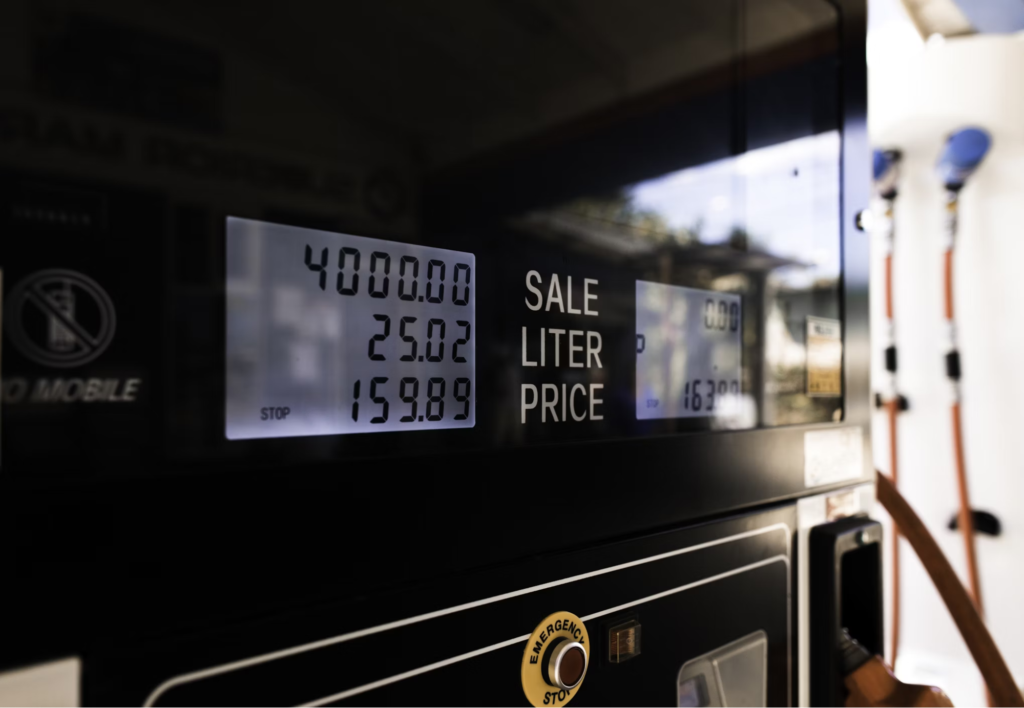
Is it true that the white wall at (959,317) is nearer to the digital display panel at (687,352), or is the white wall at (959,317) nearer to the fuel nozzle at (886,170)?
the fuel nozzle at (886,170)

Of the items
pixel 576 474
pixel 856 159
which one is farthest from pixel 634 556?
pixel 856 159

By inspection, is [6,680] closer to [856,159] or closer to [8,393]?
[8,393]

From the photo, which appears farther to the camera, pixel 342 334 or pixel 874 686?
pixel 874 686

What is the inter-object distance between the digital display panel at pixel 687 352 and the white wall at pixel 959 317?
59.8 inches

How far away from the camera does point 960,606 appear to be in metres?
0.91

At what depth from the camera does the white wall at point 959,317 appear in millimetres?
1899

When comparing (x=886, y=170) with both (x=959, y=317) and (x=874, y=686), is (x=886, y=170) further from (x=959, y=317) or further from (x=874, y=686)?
(x=874, y=686)

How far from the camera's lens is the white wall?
190cm

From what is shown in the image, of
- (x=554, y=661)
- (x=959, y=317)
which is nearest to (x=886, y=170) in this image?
(x=959, y=317)

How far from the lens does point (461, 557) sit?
48 centimetres

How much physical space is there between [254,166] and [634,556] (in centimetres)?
42

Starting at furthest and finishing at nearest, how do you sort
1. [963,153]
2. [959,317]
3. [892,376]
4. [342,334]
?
[892,376] → [959,317] → [963,153] → [342,334]

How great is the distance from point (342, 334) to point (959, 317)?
2.12 m

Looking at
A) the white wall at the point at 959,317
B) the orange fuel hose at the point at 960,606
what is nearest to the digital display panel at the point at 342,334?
the orange fuel hose at the point at 960,606
